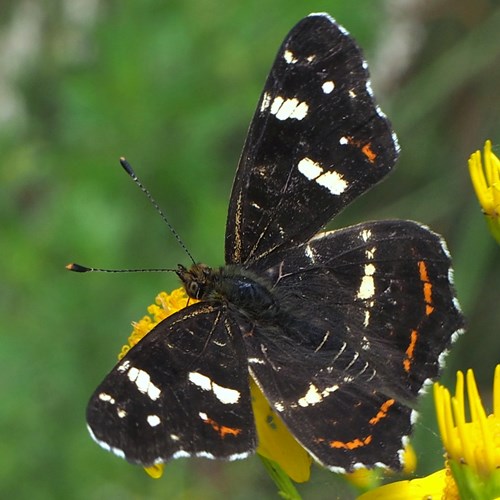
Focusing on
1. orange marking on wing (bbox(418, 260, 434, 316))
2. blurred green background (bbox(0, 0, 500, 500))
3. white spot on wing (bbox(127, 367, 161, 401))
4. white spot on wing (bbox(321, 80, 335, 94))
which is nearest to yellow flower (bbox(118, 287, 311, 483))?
white spot on wing (bbox(127, 367, 161, 401))

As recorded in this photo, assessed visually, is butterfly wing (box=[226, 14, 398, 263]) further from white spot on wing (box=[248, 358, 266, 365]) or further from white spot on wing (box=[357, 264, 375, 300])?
white spot on wing (box=[248, 358, 266, 365])

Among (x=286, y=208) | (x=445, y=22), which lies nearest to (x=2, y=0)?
(x=445, y=22)

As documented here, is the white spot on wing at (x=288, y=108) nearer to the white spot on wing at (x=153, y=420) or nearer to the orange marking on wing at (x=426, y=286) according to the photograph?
the orange marking on wing at (x=426, y=286)

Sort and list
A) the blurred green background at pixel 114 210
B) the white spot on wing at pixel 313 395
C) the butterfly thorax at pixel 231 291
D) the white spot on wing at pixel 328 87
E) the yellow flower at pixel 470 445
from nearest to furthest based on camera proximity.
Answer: the yellow flower at pixel 470 445
the white spot on wing at pixel 313 395
the butterfly thorax at pixel 231 291
the white spot on wing at pixel 328 87
the blurred green background at pixel 114 210

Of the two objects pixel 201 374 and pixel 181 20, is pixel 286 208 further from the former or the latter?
pixel 181 20

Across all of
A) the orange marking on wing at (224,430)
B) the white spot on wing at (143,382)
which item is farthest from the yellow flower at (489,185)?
the white spot on wing at (143,382)

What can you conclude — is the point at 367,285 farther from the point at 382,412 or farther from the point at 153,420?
the point at 153,420

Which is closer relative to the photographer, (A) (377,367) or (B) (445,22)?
(A) (377,367)
